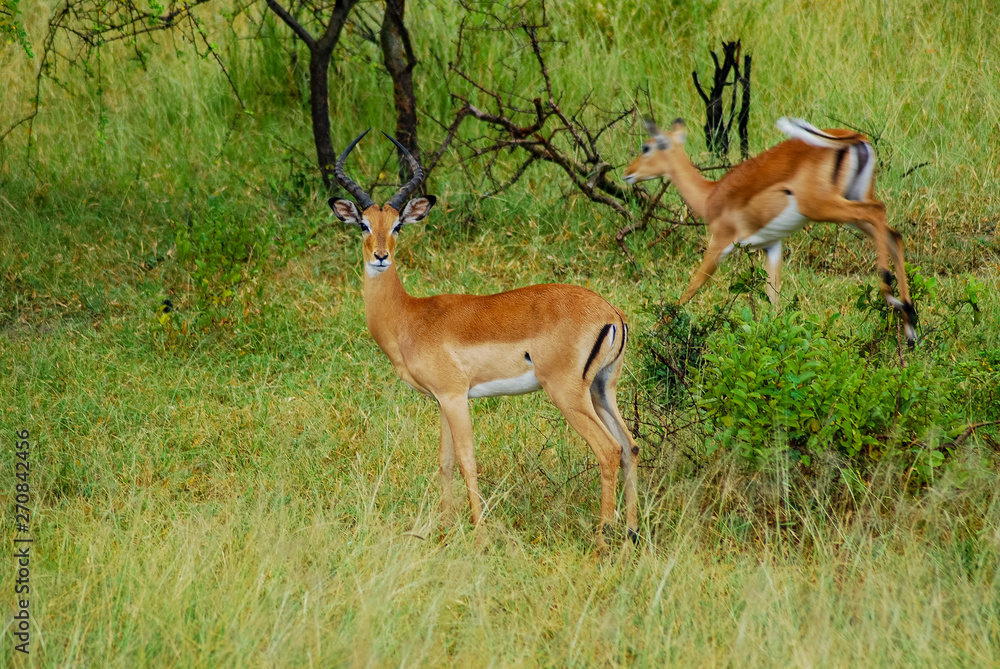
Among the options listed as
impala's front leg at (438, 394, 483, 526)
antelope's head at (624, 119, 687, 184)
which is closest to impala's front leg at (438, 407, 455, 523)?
impala's front leg at (438, 394, 483, 526)

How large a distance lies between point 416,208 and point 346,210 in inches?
12.1

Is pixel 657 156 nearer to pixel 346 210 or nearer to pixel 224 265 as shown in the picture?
pixel 346 210

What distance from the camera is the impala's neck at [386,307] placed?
155 inches

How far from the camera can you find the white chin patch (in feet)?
12.5

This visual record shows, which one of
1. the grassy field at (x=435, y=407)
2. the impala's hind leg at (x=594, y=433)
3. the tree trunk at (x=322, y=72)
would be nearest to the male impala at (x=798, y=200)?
the grassy field at (x=435, y=407)

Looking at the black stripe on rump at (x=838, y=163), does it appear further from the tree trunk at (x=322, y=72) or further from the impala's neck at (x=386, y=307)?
the tree trunk at (x=322, y=72)

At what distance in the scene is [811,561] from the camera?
332 centimetres

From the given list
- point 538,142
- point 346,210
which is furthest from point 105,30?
point 346,210

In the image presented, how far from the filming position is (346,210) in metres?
4.29

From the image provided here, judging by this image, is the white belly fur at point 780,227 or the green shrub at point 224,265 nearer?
the white belly fur at point 780,227

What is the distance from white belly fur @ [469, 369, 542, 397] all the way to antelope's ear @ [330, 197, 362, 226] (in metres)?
0.91

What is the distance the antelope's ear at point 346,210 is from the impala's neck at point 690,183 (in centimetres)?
186

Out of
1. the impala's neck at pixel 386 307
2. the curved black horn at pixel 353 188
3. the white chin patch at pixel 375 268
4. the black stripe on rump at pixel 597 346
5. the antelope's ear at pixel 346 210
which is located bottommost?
the black stripe on rump at pixel 597 346

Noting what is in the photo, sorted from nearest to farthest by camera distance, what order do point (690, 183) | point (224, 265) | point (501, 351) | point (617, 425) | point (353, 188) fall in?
point (501, 351) → point (617, 425) → point (353, 188) → point (690, 183) → point (224, 265)
